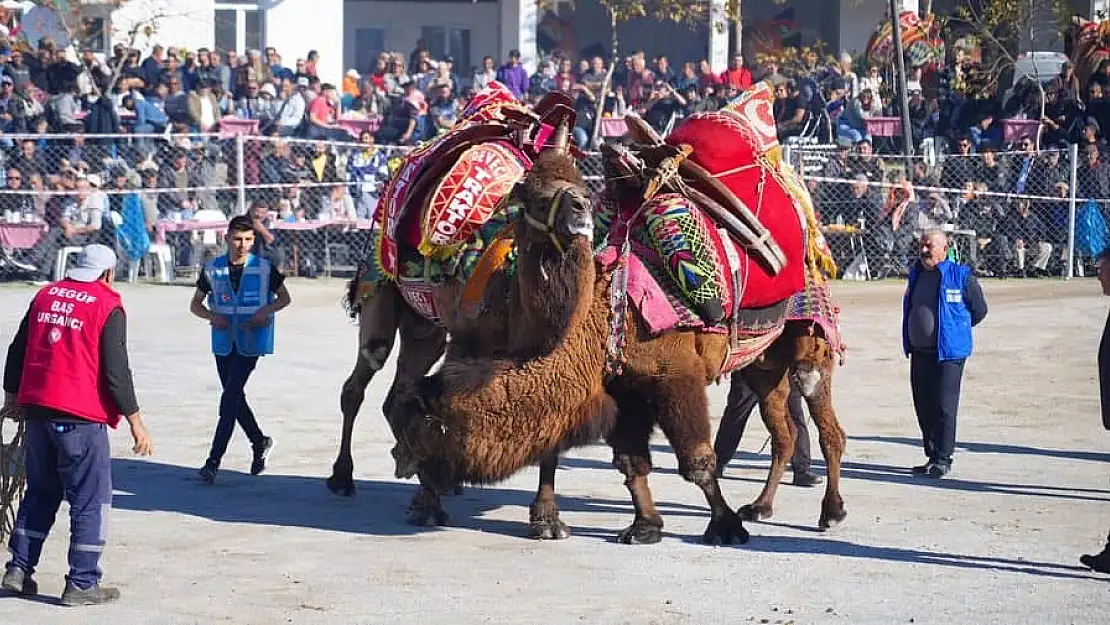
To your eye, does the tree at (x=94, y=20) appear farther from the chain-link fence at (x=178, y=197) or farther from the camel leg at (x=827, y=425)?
the camel leg at (x=827, y=425)

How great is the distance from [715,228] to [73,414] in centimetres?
341

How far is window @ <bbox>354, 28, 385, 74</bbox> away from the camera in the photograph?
3625 cm

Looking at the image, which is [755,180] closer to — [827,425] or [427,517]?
[827,425]

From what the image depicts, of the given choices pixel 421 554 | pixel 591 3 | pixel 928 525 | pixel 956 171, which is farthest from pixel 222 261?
pixel 591 3

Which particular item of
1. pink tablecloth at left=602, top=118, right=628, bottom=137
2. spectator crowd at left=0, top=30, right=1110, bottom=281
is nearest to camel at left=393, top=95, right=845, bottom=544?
spectator crowd at left=0, top=30, right=1110, bottom=281

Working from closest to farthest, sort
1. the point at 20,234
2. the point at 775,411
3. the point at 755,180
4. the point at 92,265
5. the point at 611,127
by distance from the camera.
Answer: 1. the point at 92,265
2. the point at 755,180
3. the point at 775,411
4. the point at 20,234
5. the point at 611,127

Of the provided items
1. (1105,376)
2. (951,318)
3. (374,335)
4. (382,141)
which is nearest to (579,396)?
(374,335)

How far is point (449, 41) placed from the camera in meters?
36.2

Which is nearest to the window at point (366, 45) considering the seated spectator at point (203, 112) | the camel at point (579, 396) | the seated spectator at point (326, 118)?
the seated spectator at point (326, 118)

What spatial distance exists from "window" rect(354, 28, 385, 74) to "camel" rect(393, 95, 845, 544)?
91.6ft

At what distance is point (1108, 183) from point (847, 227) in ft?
11.5

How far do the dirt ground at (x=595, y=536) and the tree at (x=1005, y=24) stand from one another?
13731 millimetres

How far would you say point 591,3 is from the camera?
36.2m

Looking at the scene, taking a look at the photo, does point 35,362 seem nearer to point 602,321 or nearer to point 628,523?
point 602,321
